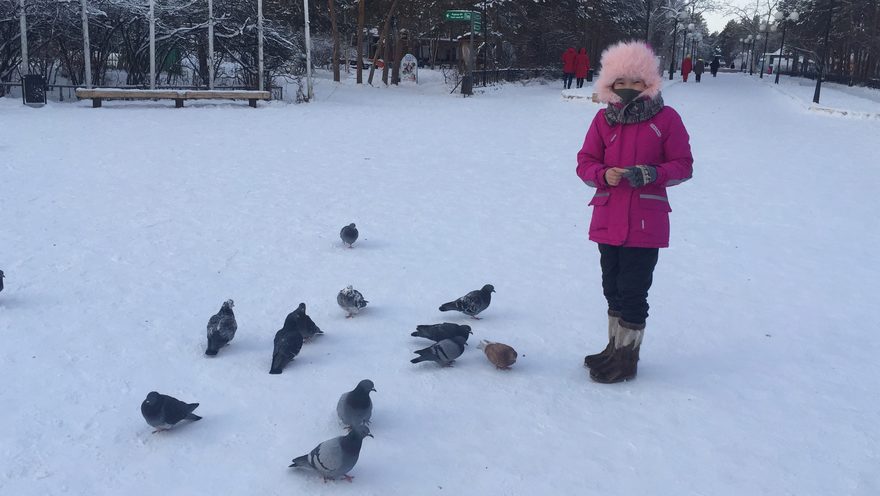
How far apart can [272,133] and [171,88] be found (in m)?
8.35

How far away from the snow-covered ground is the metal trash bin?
7.03 m

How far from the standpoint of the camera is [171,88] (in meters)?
22.9

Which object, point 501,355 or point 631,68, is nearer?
point 631,68

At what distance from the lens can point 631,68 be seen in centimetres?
416

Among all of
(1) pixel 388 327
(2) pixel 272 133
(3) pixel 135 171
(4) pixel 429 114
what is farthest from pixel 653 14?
(1) pixel 388 327

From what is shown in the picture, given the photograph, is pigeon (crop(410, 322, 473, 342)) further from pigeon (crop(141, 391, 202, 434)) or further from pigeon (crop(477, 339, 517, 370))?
pigeon (crop(141, 391, 202, 434))

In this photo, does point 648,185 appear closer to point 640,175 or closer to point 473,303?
point 640,175

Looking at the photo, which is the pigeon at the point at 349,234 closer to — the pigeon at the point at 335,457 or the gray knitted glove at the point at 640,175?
the gray knitted glove at the point at 640,175

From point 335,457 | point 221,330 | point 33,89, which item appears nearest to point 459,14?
point 33,89

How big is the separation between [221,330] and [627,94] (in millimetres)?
→ 2902

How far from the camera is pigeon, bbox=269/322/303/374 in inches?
181

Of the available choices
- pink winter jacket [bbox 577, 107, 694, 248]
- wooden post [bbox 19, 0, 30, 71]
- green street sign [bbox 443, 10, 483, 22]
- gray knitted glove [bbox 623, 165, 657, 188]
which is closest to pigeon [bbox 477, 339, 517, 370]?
Answer: pink winter jacket [bbox 577, 107, 694, 248]

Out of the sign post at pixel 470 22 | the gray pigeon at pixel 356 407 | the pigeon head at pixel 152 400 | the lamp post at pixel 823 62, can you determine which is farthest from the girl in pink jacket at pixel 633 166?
the sign post at pixel 470 22

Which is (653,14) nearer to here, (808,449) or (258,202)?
(258,202)
